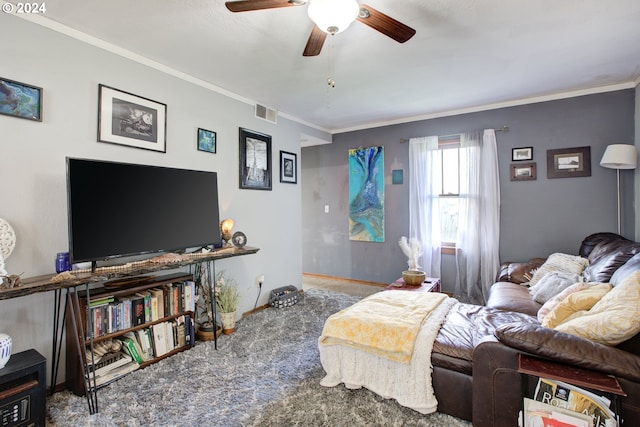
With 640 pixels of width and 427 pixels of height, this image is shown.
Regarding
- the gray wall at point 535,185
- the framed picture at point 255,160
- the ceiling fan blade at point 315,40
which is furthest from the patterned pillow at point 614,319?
the framed picture at point 255,160

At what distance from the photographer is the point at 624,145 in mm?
3104

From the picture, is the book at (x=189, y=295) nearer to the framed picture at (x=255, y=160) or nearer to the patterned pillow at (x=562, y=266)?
the framed picture at (x=255, y=160)

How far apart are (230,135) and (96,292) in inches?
77.4

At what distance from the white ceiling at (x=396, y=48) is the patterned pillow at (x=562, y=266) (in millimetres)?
1841

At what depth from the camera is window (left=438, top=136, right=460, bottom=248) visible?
425 centimetres

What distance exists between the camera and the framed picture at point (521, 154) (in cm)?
379

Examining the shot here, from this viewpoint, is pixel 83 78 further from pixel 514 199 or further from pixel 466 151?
pixel 514 199

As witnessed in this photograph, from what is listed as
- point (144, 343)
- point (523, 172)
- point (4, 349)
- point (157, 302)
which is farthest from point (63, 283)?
point (523, 172)

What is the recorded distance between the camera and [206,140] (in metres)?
3.14

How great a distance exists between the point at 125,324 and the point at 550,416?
2.63 m

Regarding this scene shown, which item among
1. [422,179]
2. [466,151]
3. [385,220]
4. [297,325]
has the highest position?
[466,151]

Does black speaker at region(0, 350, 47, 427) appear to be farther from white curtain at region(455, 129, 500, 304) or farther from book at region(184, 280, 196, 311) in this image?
white curtain at region(455, 129, 500, 304)

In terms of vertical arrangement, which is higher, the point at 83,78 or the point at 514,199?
the point at 83,78

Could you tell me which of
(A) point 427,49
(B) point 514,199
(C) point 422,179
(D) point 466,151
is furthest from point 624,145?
(A) point 427,49
